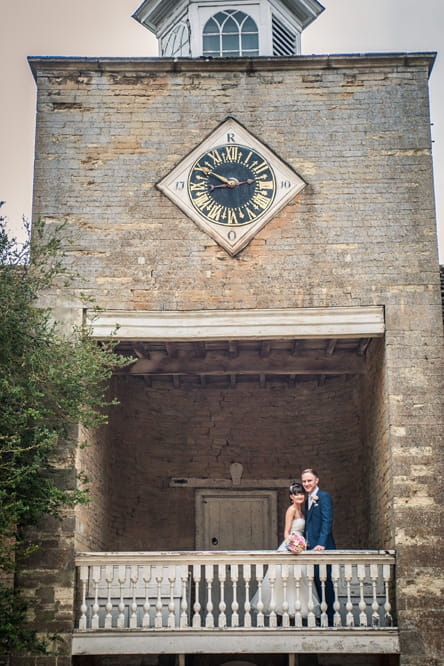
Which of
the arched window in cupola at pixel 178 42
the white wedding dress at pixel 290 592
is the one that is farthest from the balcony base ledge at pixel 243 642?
the arched window in cupola at pixel 178 42

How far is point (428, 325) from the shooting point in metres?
11.0

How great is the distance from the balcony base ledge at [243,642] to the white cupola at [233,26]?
812 cm

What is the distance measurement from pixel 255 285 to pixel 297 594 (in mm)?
3566

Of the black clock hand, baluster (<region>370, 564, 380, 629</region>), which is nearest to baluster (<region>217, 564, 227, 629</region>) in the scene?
baluster (<region>370, 564, 380, 629</region>)

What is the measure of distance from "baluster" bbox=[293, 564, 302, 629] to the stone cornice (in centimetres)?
614

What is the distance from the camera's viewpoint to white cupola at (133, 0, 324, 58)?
13.9 metres

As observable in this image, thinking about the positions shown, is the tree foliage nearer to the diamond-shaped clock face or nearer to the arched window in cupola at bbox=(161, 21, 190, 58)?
the diamond-shaped clock face

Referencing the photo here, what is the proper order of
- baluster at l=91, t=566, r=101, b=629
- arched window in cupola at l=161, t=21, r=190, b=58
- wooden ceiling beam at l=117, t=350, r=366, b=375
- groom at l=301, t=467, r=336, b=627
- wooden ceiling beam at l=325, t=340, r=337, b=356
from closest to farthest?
1. baluster at l=91, t=566, r=101, b=629
2. groom at l=301, t=467, r=336, b=627
3. wooden ceiling beam at l=325, t=340, r=337, b=356
4. wooden ceiling beam at l=117, t=350, r=366, b=375
5. arched window in cupola at l=161, t=21, r=190, b=58

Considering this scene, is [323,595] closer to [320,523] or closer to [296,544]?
[296,544]

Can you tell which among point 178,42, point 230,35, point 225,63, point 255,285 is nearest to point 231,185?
point 255,285

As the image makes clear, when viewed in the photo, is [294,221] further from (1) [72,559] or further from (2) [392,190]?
(1) [72,559]

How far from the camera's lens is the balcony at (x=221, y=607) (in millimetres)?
10023

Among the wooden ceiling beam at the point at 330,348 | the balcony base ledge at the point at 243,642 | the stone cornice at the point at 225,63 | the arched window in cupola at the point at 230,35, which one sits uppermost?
the arched window in cupola at the point at 230,35

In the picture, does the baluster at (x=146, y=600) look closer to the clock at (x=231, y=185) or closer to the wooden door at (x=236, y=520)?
the wooden door at (x=236, y=520)
